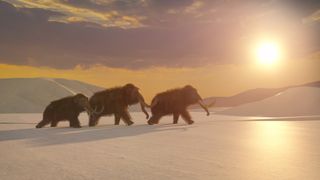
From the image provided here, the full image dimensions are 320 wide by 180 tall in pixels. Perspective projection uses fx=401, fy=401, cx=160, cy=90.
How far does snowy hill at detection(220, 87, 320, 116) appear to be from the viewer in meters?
24.8

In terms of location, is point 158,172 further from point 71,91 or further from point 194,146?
point 71,91

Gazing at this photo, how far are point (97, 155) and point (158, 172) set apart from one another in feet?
5.38

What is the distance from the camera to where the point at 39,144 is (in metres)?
7.50

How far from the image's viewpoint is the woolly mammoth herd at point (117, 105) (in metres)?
13.6

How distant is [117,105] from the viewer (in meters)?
14.0

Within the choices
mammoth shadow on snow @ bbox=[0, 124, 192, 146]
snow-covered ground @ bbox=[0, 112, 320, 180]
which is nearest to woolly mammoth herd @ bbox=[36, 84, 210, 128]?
mammoth shadow on snow @ bbox=[0, 124, 192, 146]

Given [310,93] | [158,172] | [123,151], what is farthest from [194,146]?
[310,93]

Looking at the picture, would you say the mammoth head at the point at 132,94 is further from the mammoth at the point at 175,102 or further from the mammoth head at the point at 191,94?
the mammoth head at the point at 191,94

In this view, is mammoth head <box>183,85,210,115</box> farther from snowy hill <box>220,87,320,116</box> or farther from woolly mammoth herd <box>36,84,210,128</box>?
snowy hill <box>220,87,320,116</box>

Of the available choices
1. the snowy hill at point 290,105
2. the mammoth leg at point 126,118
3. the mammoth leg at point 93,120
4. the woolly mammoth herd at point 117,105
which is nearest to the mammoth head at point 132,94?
the woolly mammoth herd at point 117,105

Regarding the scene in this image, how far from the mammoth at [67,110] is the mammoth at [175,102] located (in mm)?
2373

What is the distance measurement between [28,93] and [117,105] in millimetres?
27805

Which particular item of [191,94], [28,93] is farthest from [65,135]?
[28,93]

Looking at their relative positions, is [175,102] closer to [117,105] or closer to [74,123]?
[117,105]
